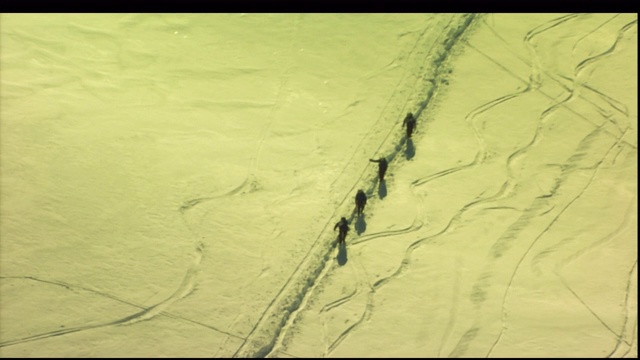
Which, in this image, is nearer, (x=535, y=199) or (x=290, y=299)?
(x=290, y=299)

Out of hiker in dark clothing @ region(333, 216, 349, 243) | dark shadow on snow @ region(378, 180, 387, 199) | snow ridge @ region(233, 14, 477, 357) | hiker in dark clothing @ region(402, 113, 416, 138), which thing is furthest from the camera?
hiker in dark clothing @ region(402, 113, 416, 138)

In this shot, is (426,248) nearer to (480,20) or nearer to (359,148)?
(359,148)

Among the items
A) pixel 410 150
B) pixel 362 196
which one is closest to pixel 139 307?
pixel 362 196

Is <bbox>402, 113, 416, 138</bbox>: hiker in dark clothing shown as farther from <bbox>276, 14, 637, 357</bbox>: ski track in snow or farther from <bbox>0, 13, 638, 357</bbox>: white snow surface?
<bbox>276, 14, 637, 357</bbox>: ski track in snow

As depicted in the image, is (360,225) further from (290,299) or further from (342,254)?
(290,299)

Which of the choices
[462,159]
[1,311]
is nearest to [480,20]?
[462,159]

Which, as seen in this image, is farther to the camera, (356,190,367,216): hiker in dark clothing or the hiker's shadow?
(356,190,367,216): hiker in dark clothing

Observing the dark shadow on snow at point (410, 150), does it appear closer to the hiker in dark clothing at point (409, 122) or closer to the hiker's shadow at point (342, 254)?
the hiker in dark clothing at point (409, 122)

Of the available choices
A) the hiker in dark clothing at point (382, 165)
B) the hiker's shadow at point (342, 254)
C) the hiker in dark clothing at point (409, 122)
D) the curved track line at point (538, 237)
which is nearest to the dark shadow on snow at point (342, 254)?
the hiker's shadow at point (342, 254)

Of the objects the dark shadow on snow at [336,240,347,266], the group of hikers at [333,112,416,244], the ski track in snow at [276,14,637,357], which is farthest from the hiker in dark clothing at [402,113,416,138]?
the dark shadow on snow at [336,240,347,266]
